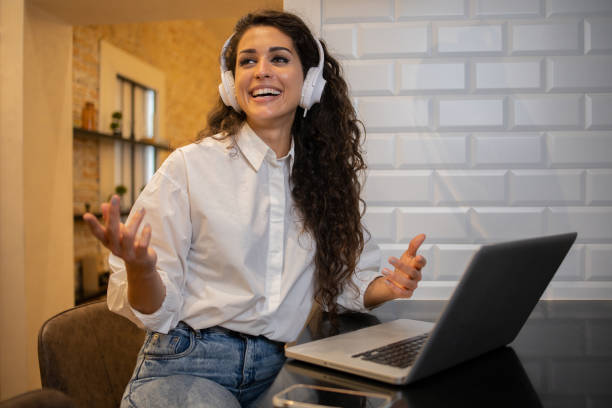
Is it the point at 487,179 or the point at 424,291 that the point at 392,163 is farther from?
the point at 424,291

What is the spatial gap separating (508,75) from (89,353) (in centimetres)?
178

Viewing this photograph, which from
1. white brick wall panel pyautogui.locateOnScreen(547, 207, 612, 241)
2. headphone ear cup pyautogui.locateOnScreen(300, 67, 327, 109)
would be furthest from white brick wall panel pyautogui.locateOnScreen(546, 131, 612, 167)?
headphone ear cup pyautogui.locateOnScreen(300, 67, 327, 109)

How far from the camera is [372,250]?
1.67 metres

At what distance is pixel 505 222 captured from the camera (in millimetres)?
2121

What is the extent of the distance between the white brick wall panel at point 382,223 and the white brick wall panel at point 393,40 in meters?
0.62

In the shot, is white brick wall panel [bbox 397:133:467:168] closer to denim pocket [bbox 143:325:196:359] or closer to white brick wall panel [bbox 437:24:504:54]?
white brick wall panel [bbox 437:24:504:54]

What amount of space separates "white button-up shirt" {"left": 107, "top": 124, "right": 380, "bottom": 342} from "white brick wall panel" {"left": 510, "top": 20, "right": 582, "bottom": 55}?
1224 mm

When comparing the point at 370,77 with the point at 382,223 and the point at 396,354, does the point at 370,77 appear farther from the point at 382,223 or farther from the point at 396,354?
the point at 396,354

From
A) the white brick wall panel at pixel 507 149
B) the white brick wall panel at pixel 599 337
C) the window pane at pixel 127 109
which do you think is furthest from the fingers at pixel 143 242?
the window pane at pixel 127 109

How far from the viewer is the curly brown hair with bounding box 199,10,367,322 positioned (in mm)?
1473

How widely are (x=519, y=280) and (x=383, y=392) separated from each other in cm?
31

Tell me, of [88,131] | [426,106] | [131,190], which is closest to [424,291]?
[426,106]

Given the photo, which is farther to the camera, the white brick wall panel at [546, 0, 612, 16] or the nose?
the white brick wall panel at [546, 0, 612, 16]

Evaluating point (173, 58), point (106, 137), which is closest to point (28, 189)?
point (106, 137)
